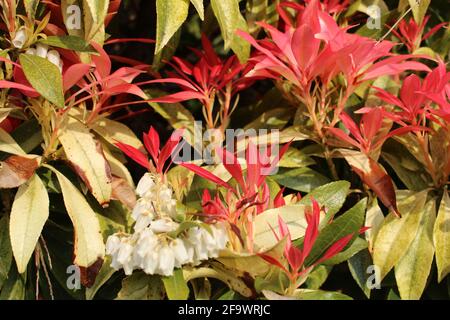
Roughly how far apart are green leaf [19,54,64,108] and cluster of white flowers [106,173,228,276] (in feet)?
0.63

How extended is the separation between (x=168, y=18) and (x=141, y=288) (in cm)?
39

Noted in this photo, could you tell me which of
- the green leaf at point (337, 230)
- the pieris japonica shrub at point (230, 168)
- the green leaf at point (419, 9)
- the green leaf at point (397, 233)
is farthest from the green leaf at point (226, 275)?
the green leaf at point (419, 9)

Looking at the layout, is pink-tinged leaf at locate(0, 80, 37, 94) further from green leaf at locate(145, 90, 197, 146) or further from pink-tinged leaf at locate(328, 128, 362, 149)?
pink-tinged leaf at locate(328, 128, 362, 149)

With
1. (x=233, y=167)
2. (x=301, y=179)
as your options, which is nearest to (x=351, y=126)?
(x=301, y=179)

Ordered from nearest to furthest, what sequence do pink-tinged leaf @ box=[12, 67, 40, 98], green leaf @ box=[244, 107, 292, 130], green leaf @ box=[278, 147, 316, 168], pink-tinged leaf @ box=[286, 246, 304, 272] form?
pink-tinged leaf @ box=[286, 246, 304, 272], pink-tinged leaf @ box=[12, 67, 40, 98], green leaf @ box=[278, 147, 316, 168], green leaf @ box=[244, 107, 292, 130]

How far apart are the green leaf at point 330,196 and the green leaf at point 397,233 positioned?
0.09 metres

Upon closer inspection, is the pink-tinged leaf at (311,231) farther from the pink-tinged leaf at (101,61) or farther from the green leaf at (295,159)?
the pink-tinged leaf at (101,61)

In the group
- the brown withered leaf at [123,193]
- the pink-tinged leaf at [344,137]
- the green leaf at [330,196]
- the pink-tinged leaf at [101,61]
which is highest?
the pink-tinged leaf at [101,61]

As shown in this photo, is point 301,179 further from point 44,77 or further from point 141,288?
point 44,77

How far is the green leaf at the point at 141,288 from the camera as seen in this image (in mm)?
1110

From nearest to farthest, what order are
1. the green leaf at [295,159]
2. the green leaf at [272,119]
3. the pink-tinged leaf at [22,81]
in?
the pink-tinged leaf at [22,81]
the green leaf at [295,159]
the green leaf at [272,119]

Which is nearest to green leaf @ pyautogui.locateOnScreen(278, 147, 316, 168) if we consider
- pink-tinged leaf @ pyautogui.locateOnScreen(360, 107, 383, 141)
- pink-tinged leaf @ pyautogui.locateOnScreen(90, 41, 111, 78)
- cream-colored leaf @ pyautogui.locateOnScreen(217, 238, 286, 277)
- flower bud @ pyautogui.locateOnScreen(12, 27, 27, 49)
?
pink-tinged leaf @ pyautogui.locateOnScreen(360, 107, 383, 141)

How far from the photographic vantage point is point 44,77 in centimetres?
108

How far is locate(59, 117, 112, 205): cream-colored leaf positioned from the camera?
3.74ft
